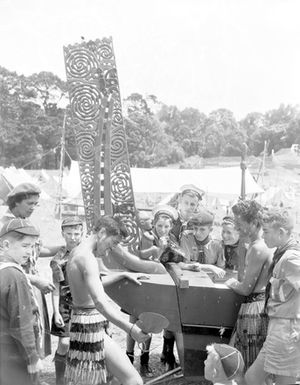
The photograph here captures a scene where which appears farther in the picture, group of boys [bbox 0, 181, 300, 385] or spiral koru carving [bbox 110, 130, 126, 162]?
spiral koru carving [bbox 110, 130, 126, 162]

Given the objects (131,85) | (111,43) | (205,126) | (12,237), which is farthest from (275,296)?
(205,126)

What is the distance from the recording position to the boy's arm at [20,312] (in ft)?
6.47

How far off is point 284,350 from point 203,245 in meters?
1.20

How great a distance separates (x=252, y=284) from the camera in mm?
2844

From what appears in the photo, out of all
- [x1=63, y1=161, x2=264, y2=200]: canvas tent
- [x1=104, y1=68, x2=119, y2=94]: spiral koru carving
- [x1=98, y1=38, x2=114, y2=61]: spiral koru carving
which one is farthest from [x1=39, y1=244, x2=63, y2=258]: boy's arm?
[x1=63, y1=161, x2=264, y2=200]: canvas tent

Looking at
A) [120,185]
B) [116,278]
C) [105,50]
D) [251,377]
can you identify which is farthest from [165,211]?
[105,50]

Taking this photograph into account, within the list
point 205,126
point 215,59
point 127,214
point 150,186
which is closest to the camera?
point 127,214

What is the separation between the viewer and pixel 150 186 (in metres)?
16.2

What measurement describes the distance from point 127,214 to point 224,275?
3.95 ft

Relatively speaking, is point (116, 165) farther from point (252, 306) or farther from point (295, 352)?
point (295, 352)

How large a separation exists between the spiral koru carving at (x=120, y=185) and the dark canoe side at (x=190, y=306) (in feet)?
4.18

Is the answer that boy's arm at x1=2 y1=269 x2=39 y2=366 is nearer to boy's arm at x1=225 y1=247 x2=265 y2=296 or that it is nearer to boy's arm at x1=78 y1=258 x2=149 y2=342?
boy's arm at x1=78 y1=258 x2=149 y2=342

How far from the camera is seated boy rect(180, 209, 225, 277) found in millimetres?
3574

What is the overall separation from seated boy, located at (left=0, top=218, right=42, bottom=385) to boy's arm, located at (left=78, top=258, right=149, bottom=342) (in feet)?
1.17
